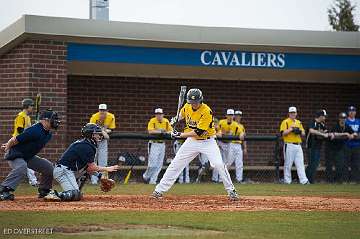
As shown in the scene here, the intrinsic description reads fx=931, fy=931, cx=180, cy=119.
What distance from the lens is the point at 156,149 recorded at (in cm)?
2198

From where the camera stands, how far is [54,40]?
21.5 meters

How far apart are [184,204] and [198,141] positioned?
3.86 ft

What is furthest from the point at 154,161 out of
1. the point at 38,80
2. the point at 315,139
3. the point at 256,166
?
the point at 315,139

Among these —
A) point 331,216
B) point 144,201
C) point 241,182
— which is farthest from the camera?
point 241,182

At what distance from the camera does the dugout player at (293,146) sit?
2247 centimetres

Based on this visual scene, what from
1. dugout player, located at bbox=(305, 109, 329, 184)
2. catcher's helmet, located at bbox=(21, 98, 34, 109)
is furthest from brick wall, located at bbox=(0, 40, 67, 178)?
dugout player, located at bbox=(305, 109, 329, 184)

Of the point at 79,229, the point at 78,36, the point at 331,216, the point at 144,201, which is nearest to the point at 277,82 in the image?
the point at 78,36

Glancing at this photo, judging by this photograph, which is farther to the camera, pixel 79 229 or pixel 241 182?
pixel 241 182

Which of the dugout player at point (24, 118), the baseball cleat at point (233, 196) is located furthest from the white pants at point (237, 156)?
the baseball cleat at point (233, 196)

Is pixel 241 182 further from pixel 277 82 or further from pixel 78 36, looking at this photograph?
pixel 78 36

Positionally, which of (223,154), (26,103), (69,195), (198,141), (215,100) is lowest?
(69,195)

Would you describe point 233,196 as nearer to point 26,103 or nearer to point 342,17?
point 26,103

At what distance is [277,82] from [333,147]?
9.98 feet

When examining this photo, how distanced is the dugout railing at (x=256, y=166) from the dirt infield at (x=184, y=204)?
226 inches
